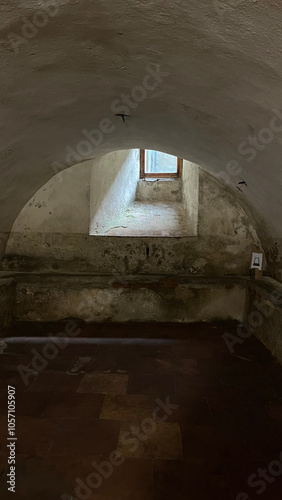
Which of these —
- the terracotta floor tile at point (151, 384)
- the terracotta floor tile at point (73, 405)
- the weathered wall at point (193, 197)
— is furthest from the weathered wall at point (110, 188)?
the terracotta floor tile at point (73, 405)

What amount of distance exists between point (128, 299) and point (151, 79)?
11.1 ft

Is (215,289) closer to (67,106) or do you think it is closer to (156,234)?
(156,234)

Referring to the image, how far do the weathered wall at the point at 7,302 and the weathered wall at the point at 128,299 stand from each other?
12 cm

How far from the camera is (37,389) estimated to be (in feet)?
10.8

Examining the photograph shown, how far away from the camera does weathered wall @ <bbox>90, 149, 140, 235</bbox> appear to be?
559cm

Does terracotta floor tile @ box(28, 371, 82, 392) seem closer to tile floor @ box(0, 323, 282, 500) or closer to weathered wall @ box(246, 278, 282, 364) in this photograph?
tile floor @ box(0, 323, 282, 500)

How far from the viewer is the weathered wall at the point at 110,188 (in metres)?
5.59

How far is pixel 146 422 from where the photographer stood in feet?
9.11

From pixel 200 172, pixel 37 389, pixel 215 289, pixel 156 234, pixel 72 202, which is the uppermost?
pixel 200 172

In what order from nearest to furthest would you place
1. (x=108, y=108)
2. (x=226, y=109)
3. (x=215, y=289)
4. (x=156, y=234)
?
1. (x=226, y=109)
2. (x=108, y=108)
3. (x=215, y=289)
4. (x=156, y=234)

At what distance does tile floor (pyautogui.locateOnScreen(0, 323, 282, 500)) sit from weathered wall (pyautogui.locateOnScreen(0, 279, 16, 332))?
61cm

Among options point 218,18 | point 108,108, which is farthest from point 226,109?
point 108,108

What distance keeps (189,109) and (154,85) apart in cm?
40

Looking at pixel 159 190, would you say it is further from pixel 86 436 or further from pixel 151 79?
pixel 86 436
